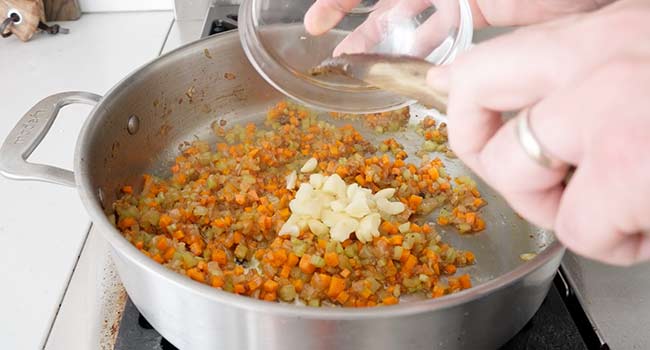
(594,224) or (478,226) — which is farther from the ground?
(594,224)

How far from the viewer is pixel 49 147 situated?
119 centimetres

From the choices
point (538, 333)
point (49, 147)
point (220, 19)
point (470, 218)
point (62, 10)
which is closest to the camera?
point (538, 333)

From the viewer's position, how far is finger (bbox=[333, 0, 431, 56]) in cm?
91

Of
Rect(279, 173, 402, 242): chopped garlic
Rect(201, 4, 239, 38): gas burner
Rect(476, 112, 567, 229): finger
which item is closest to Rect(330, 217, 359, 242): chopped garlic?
Rect(279, 173, 402, 242): chopped garlic

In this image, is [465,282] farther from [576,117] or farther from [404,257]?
[576,117]

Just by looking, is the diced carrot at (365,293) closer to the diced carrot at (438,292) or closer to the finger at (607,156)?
the diced carrot at (438,292)

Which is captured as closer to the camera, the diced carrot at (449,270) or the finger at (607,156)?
the finger at (607,156)

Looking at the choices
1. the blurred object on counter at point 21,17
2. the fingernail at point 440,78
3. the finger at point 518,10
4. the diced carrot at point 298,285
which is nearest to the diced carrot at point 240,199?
the diced carrot at point 298,285

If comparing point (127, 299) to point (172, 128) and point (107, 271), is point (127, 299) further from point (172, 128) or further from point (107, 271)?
point (172, 128)

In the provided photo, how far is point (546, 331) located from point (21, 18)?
1.29 metres

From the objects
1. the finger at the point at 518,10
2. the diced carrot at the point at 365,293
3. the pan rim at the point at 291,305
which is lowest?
the diced carrot at the point at 365,293

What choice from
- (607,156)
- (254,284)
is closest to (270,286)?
(254,284)

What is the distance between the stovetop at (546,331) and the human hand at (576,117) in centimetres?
34

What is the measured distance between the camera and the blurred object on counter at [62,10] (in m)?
1.60
